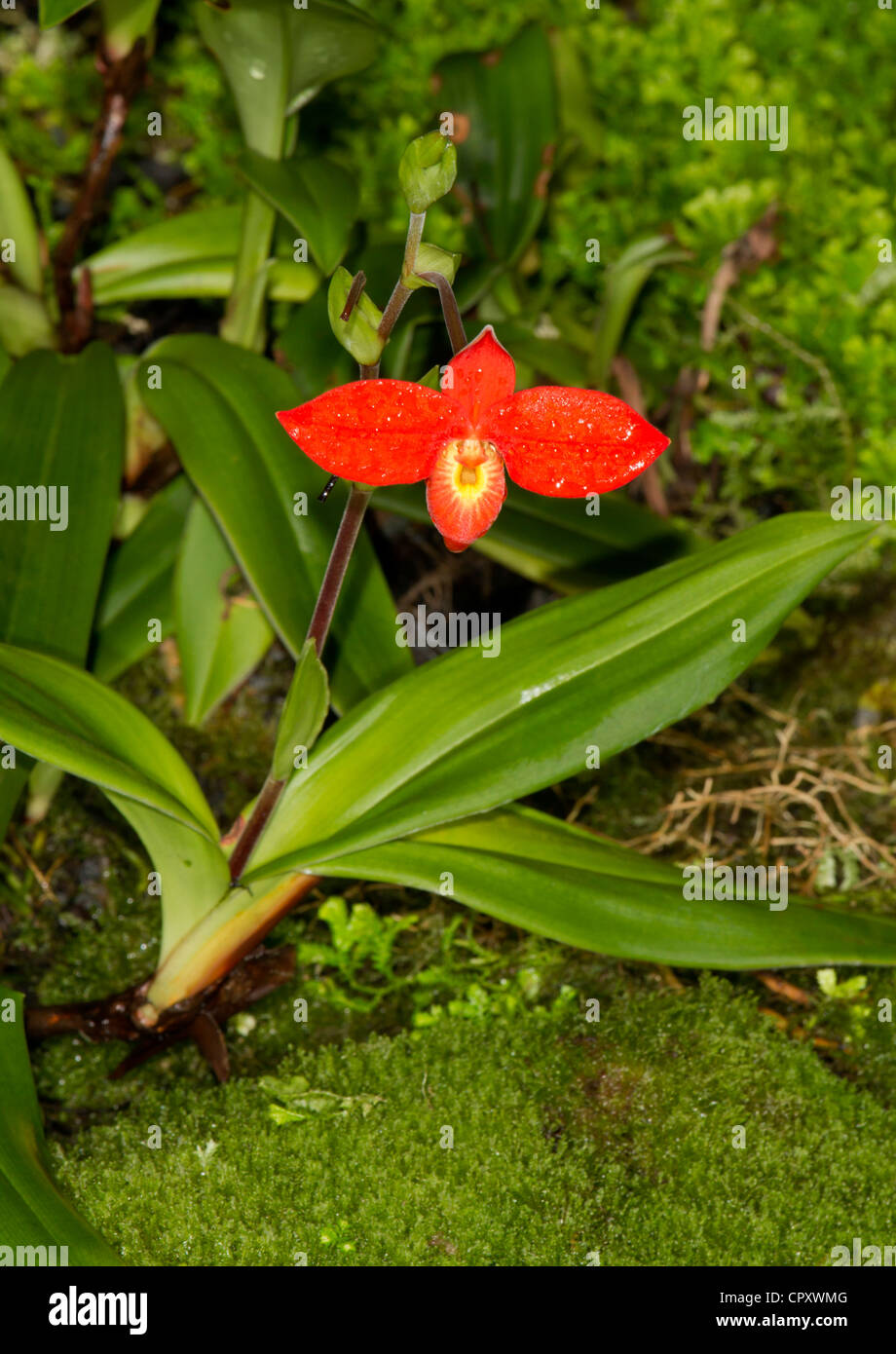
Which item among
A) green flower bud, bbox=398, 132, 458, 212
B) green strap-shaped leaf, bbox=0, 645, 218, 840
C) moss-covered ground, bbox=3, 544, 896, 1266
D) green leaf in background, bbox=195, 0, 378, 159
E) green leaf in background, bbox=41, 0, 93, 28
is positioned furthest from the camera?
green leaf in background, bbox=195, 0, 378, 159

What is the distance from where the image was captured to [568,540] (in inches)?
68.1

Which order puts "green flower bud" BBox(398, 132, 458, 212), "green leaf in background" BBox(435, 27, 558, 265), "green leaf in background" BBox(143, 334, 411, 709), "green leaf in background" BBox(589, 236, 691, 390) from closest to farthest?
1. "green flower bud" BBox(398, 132, 458, 212)
2. "green leaf in background" BBox(143, 334, 411, 709)
3. "green leaf in background" BBox(589, 236, 691, 390)
4. "green leaf in background" BBox(435, 27, 558, 265)

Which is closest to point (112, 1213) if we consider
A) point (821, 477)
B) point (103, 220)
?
point (821, 477)

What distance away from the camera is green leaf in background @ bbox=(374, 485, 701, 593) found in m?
1.71

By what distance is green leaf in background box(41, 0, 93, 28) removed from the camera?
132cm

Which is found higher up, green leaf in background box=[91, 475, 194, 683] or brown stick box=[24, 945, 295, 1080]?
green leaf in background box=[91, 475, 194, 683]

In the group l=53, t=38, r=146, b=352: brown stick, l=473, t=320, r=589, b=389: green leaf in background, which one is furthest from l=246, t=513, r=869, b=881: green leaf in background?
l=53, t=38, r=146, b=352: brown stick

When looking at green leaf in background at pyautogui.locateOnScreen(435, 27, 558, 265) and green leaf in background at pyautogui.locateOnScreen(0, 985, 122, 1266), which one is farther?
green leaf in background at pyautogui.locateOnScreen(435, 27, 558, 265)

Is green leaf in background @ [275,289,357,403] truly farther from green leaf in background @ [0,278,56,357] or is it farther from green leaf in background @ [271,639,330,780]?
green leaf in background @ [271,639,330,780]

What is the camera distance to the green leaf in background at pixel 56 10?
132cm

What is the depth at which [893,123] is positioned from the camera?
2.45m

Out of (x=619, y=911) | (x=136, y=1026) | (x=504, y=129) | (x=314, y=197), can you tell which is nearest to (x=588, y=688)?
(x=619, y=911)

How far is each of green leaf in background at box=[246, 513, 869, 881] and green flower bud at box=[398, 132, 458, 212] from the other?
466 mm

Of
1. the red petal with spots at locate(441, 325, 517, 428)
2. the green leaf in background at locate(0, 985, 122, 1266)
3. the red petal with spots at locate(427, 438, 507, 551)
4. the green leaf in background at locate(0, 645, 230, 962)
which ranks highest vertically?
the red petal with spots at locate(441, 325, 517, 428)
